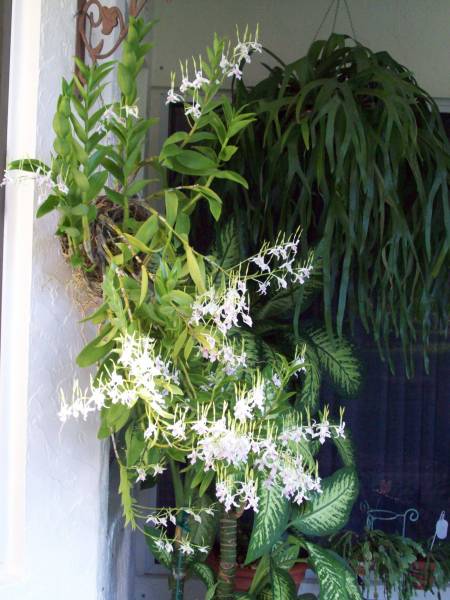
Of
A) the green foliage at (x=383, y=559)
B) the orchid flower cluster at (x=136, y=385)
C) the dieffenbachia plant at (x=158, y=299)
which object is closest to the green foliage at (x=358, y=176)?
the dieffenbachia plant at (x=158, y=299)

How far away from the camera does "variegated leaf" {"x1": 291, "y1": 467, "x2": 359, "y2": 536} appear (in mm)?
1606

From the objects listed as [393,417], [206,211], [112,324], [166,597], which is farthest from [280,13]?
[166,597]

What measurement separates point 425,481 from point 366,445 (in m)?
0.21

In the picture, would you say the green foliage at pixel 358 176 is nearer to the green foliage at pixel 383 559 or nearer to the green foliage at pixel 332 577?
the green foliage at pixel 332 577

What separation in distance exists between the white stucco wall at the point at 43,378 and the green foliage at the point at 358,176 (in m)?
0.41

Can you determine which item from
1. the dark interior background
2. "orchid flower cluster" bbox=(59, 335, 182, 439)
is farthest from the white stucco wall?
the dark interior background

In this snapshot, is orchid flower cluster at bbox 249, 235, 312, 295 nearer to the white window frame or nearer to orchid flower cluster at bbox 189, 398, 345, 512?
orchid flower cluster at bbox 189, 398, 345, 512

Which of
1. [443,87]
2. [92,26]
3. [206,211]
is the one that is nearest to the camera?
[92,26]

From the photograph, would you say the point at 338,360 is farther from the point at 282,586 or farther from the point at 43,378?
the point at 43,378

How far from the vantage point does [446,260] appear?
1.62 m

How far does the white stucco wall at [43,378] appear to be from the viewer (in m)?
1.36

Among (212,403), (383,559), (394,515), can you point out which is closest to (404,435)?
(394,515)

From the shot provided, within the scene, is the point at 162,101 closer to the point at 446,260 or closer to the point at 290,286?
the point at 290,286

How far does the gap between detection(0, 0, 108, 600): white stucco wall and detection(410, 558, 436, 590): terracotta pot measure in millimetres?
1013
